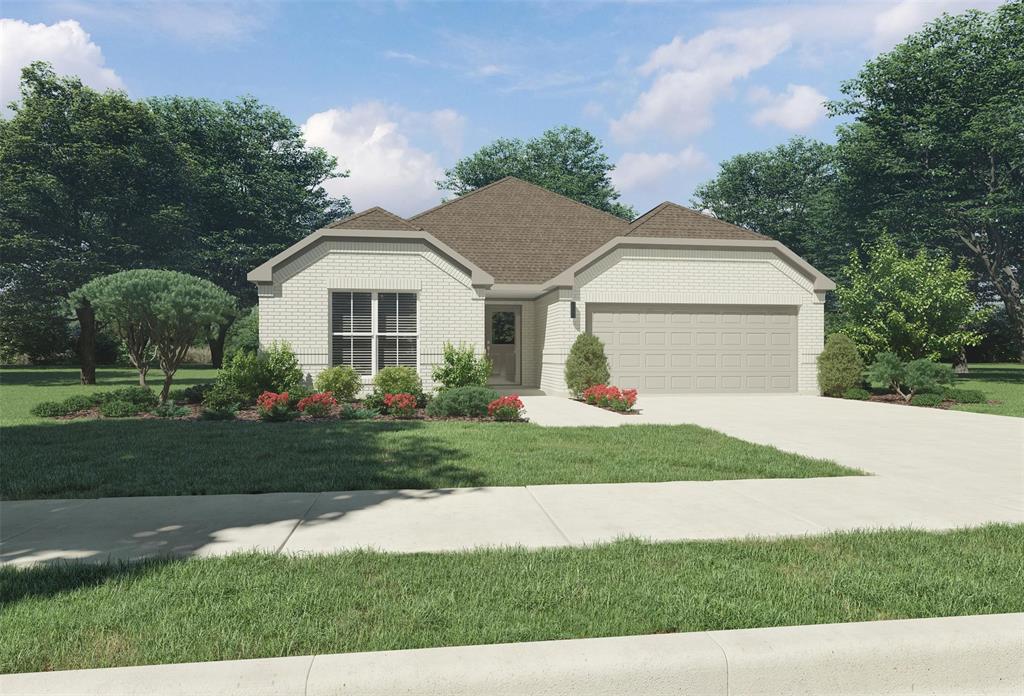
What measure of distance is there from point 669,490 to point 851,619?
3310mm

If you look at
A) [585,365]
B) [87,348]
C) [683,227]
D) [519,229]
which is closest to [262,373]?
[585,365]

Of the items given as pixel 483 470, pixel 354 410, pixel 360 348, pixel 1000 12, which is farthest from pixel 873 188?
pixel 483 470

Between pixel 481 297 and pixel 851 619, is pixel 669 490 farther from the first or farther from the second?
pixel 481 297

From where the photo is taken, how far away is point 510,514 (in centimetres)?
603

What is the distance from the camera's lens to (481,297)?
1859 cm

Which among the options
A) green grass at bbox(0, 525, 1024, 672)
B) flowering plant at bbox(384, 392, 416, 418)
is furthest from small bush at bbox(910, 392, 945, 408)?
green grass at bbox(0, 525, 1024, 672)

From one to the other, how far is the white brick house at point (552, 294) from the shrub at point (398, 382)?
1907 mm

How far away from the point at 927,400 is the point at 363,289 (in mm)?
15670

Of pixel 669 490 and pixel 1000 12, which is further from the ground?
pixel 1000 12

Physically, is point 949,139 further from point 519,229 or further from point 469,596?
point 469,596

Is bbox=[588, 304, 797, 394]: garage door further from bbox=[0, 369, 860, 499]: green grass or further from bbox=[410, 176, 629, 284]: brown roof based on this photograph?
bbox=[0, 369, 860, 499]: green grass

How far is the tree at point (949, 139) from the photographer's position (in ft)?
97.1

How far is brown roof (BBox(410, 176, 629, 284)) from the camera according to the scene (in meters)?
23.3

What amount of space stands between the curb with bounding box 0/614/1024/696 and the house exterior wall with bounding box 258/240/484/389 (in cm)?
1504
